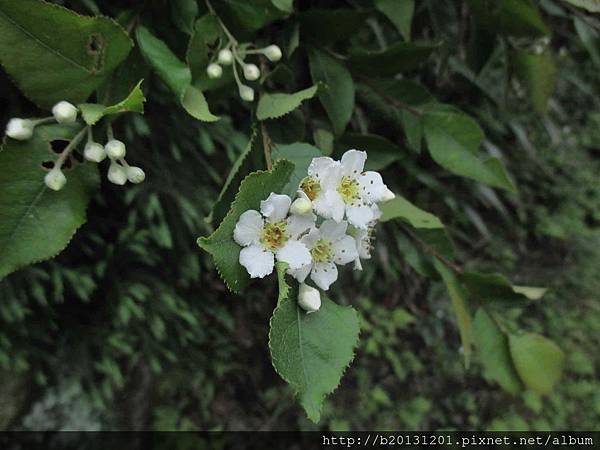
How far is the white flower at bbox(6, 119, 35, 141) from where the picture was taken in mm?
705

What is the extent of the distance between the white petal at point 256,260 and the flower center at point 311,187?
0.11 m

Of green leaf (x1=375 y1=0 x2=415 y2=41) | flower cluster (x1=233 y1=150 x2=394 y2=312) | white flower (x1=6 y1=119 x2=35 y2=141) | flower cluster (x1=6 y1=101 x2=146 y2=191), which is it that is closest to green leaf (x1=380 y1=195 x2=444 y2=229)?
flower cluster (x1=233 y1=150 x2=394 y2=312)

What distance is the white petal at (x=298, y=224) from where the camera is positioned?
0.68 metres

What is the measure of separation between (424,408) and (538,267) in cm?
103

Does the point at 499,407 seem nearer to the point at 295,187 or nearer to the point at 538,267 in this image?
the point at 538,267

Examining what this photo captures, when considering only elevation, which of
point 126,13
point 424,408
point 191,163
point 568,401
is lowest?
point 568,401

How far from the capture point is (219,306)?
6.29 ft

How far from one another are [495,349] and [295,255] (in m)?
0.61

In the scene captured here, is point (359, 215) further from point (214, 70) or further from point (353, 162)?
point (214, 70)

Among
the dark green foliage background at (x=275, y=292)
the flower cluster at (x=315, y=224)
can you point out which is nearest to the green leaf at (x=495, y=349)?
the dark green foliage background at (x=275, y=292)

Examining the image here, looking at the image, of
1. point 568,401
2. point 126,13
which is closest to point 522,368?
point 126,13

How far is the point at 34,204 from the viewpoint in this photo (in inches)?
28.4

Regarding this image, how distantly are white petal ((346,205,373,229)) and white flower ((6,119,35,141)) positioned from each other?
0.43 m

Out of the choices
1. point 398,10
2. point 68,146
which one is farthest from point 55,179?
point 398,10
